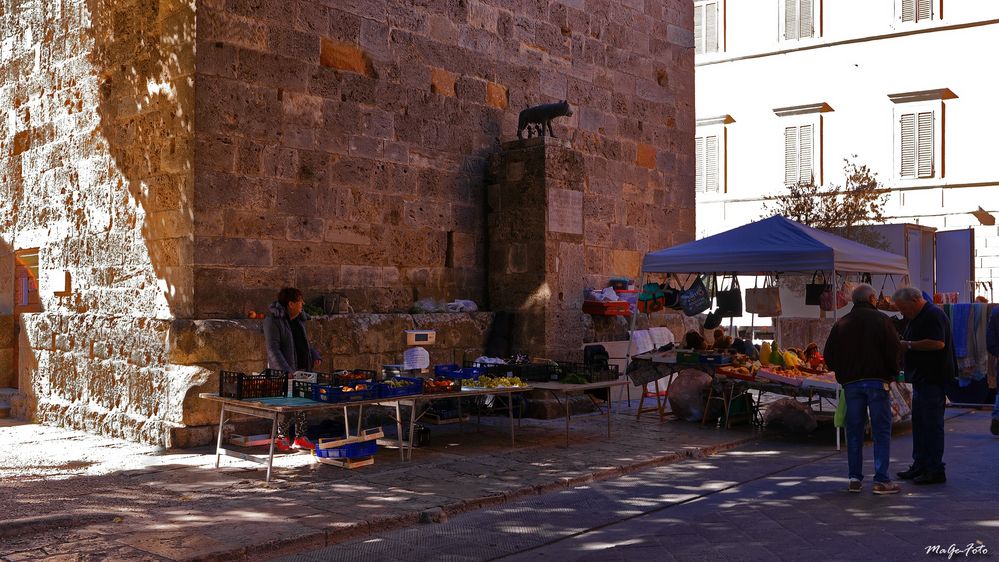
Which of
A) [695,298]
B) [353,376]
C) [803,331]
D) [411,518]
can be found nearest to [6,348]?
[353,376]

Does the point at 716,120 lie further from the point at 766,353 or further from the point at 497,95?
the point at 766,353

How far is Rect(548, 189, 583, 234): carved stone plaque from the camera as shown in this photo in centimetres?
1070

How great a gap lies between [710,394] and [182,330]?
5.18m

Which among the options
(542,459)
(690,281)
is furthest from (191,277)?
(690,281)

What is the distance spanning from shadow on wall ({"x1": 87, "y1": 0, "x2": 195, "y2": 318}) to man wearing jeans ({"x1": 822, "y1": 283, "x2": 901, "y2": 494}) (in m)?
5.48

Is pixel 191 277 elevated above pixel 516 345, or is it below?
above

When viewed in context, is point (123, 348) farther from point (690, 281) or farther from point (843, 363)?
point (690, 281)

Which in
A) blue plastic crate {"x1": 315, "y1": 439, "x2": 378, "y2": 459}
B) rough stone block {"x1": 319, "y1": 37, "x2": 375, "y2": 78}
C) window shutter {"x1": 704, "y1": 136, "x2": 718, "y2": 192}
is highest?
window shutter {"x1": 704, "y1": 136, "x2": 718, "y2": 192}

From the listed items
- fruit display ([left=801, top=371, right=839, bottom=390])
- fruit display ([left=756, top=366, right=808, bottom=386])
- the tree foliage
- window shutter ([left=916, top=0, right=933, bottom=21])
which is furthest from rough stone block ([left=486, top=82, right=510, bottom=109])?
window shutter ([left=916, top=0, right=933, bottom=21])

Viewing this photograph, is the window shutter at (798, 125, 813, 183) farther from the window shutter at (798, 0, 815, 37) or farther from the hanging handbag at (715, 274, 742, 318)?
the hanging handbag at (715, 274, 742, 318)

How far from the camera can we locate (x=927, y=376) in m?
7.08

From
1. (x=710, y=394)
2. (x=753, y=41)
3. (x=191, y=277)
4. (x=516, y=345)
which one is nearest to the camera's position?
(x=191, y=277)

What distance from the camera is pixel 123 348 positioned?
29.6ft

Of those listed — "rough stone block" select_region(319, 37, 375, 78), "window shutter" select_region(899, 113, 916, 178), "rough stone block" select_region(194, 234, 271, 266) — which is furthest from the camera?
"window shutter" select_region(899, 113, 916, 178)
